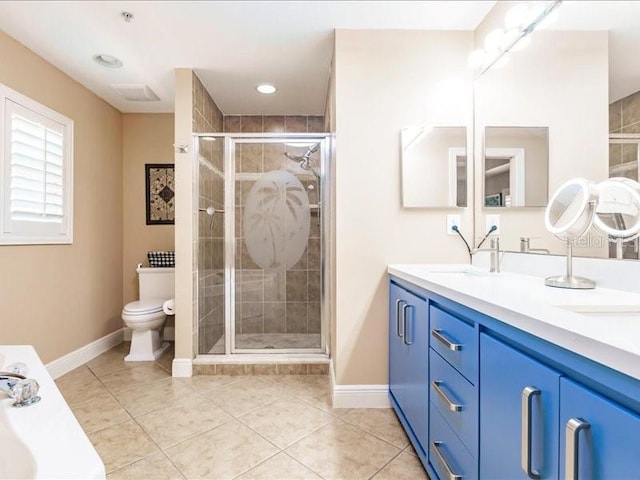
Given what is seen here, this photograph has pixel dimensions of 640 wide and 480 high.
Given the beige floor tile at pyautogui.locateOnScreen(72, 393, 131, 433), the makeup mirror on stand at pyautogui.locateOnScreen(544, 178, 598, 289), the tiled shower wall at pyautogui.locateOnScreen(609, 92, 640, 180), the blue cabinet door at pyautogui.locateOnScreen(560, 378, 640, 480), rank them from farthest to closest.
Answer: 1. the beige floor tile at pyautogui.locateOnScreen(72, 393, 131, 433)
2. the makeup mirror on stand at pyautogui.locateOnScreen(544, 178, 598, 289)
3. the tiled shower wall at pyautogui.locateOnScreen(609, 92, 640, 180)
4. the blue cabinet door at pyautogui.locateOnScreen(560, 378, 640, 480)

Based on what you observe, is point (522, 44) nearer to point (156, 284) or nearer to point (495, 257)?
point (495, 257)

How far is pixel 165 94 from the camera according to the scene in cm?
301

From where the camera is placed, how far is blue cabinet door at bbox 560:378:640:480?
52 centimetres

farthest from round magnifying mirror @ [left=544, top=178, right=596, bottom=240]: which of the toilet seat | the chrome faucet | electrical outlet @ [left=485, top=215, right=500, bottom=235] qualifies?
the toilet seat

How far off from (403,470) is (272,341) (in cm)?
152

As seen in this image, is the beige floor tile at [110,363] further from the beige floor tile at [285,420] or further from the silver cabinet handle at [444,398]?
the silver cabinet handle at [444,398]

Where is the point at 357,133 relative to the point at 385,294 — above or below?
above

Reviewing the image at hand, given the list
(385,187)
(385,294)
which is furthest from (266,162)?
(385,294)

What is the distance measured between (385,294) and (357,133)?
3.36ft

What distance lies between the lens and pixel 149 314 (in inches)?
111

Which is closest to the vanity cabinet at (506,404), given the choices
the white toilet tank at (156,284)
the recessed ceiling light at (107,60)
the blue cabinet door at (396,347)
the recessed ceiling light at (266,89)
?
the blue cabinet door at (396,347)

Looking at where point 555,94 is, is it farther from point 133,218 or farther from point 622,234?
point 133,218

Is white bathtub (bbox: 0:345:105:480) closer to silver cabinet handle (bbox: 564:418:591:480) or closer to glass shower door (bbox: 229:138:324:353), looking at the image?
silver cabinet handle (bbox: 564:418:591:480)

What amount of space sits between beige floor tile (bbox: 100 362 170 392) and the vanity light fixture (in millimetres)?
3067
